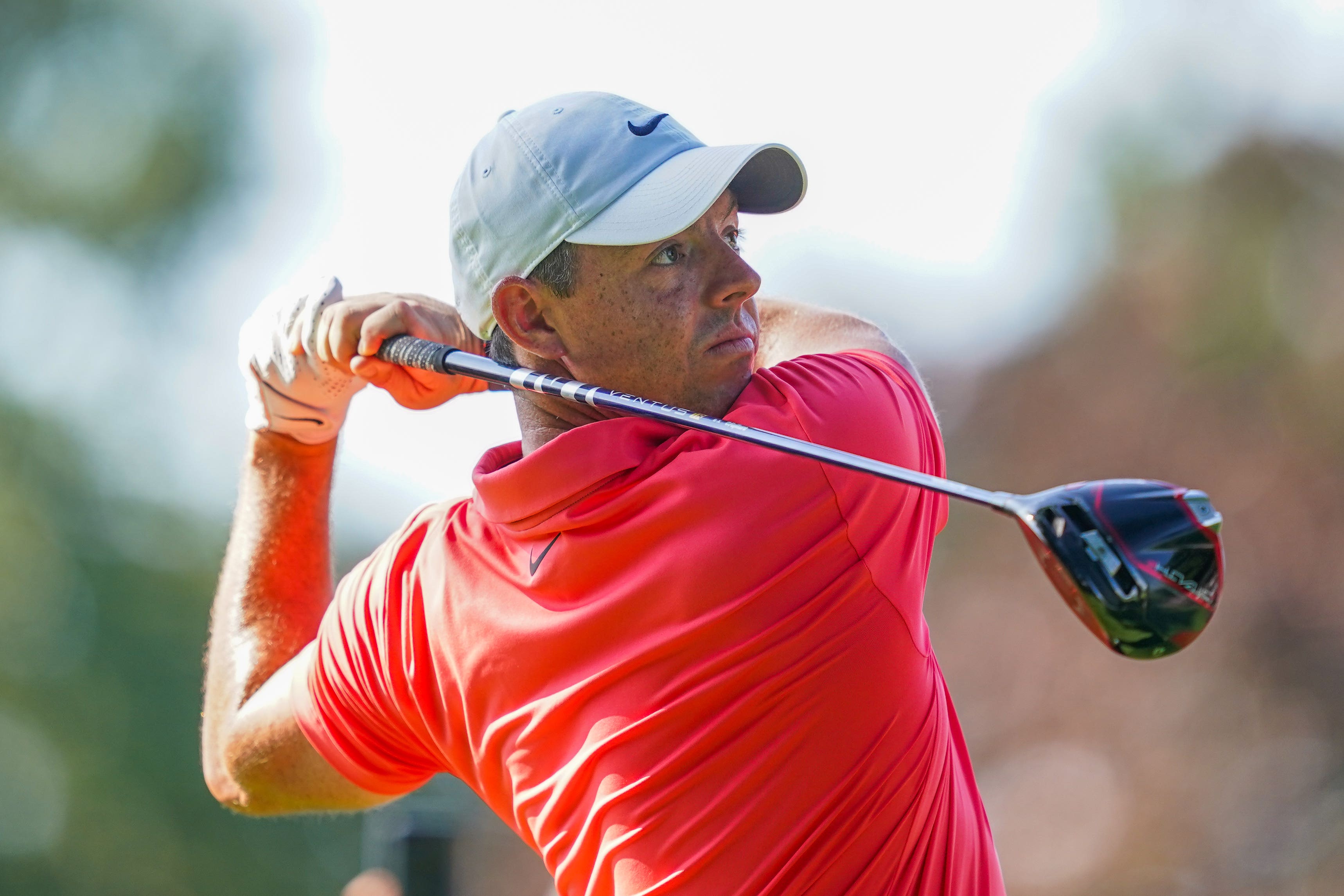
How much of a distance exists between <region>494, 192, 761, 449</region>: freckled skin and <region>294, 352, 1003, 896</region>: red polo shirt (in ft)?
0.24

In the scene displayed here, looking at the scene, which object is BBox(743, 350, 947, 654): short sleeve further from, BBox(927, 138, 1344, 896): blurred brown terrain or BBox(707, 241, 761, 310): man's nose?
BBox(927, 138, 1344, 896): blurred brown terrain

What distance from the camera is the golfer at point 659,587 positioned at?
1695 millimetres

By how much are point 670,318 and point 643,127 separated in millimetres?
311

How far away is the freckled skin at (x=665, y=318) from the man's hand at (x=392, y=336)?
38cm

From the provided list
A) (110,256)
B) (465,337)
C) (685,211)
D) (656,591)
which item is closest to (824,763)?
(656,591)

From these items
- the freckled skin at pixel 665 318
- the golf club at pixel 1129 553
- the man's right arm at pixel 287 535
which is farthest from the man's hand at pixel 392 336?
the golf club at pixel 1129 553

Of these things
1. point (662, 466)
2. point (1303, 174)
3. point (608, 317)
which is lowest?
point (1303, 174)

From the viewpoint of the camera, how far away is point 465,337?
2344mm

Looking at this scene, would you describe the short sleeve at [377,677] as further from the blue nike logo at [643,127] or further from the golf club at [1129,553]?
the golf club at [1129,553]

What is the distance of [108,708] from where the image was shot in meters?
13.8

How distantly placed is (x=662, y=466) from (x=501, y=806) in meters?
0.64

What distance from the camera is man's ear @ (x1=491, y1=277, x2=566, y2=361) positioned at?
6.29 ft

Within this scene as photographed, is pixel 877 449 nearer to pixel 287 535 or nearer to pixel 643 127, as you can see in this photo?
pixel 643 127

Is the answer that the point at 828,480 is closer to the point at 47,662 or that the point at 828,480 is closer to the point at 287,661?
the point at 287,661
